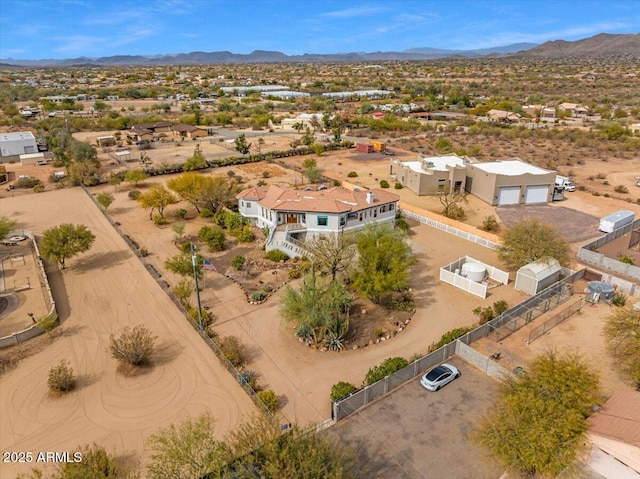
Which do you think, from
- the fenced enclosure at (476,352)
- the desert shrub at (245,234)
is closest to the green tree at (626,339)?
the fenced enclosure at (476,352)

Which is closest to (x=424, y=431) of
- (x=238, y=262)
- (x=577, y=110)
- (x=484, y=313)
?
(x=484, y=313)

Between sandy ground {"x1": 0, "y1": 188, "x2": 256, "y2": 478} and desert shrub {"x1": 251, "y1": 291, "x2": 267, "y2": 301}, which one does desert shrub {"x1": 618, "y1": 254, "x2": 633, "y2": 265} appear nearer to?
desert shrub {"x1": 251, "y1": 291, "x2": 267, "y2": 301}

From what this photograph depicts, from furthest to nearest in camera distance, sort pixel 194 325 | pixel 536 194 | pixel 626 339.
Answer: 1. pixel 536 194
2. pixel 194 325
3. pixel 626 339

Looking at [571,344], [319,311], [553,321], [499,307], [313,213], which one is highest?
[313,213]

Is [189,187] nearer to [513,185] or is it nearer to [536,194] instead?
[513,185]

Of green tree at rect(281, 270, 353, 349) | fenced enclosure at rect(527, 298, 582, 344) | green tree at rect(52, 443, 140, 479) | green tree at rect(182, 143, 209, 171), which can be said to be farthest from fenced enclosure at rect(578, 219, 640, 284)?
green tree at rect(182, 143, 209, 171)

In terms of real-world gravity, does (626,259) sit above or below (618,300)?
above

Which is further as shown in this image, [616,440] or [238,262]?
[238,262]
